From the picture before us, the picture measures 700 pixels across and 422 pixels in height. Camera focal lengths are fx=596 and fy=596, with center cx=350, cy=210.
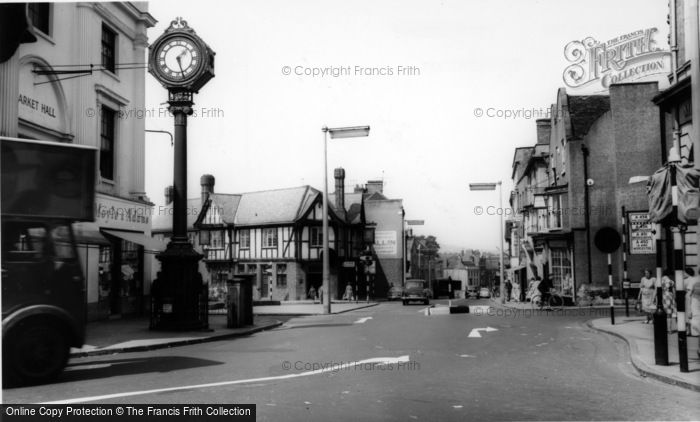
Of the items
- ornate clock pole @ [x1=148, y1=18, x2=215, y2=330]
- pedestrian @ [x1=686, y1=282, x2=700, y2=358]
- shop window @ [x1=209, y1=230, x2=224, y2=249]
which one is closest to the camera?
pedestrian @ [x1=686, y1=282, x2=700, y2=358]

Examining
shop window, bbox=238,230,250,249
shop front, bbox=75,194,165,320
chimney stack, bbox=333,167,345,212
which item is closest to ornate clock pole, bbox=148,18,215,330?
shop front, bbox=75,194,165,320

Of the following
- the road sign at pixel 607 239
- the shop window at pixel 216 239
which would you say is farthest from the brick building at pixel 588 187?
the shop window at pixel 216 239

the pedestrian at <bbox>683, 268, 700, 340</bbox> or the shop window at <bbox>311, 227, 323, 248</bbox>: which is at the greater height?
the shop window at <bbox>311, 227, 323, 248</bbox>

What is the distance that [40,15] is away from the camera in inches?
347

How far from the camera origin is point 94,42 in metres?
9.82

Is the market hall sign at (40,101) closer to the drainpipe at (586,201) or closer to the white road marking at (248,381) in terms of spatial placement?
the white road marking at (248,381)

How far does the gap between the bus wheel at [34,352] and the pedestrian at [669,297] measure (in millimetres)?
8670

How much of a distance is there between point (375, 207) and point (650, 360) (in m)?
46.3

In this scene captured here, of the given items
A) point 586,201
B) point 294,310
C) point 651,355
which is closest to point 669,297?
point 651,355

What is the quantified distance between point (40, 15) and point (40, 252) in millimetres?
3951

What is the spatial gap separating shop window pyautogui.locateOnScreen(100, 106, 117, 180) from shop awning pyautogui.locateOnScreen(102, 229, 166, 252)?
51.0 inches

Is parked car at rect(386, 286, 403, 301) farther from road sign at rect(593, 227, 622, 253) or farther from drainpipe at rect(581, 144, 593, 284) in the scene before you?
road sign at rect(593, 227, 622, 253)

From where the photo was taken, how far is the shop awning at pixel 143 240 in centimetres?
1131

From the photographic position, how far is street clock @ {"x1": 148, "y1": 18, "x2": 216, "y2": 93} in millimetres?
10211
